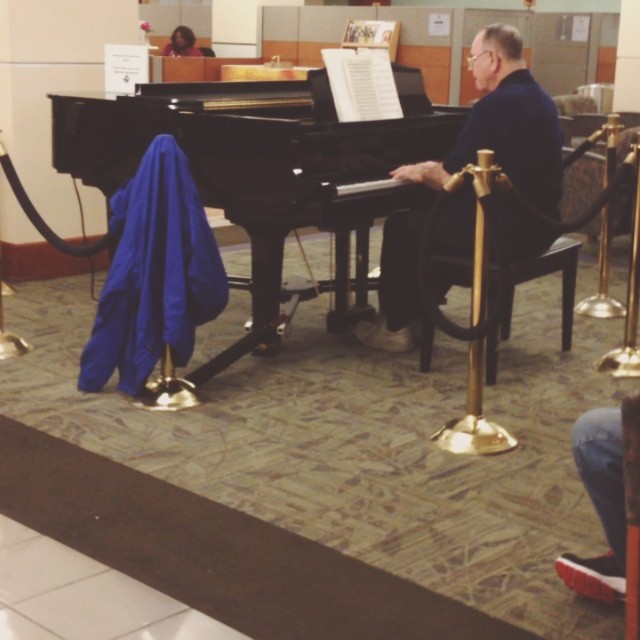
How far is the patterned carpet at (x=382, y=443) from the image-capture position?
2959 millimetres

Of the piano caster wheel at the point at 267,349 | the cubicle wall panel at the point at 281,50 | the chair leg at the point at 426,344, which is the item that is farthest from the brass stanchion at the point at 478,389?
the cubicle wall panel at the point at 281,50

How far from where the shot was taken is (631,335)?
465cm

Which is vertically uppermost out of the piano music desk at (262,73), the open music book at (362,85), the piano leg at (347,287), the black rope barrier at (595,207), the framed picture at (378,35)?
the framed picture at (378,35)

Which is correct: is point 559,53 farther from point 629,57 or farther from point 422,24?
point 629,57

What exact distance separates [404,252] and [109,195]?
1301 millimetres

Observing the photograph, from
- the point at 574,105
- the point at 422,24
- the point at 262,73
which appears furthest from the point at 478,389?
the point at 422,24

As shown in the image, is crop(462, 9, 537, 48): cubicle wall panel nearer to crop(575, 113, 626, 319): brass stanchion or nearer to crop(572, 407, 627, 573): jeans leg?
crop(575, 113, 626, 319): brass stanchion

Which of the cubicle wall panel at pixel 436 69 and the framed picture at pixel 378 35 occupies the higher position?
the framed picture at pixel 378 35

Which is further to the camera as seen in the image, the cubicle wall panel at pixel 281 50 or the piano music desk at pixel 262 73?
the cubicle wall panel at pixel 281 50

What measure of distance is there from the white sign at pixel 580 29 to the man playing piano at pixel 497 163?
32.8 feet

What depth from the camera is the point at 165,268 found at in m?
4.04

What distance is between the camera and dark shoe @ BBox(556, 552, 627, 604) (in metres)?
2.69

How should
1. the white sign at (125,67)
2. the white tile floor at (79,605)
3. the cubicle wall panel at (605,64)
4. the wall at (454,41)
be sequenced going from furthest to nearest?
the cubicle wall panel at (605,64), the wall at (454,41), the white sign at (125,67), the white tile floor at (79,605)

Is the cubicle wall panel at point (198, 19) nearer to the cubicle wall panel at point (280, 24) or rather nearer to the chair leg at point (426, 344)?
the cubicle wall panel at point (280, 24)
